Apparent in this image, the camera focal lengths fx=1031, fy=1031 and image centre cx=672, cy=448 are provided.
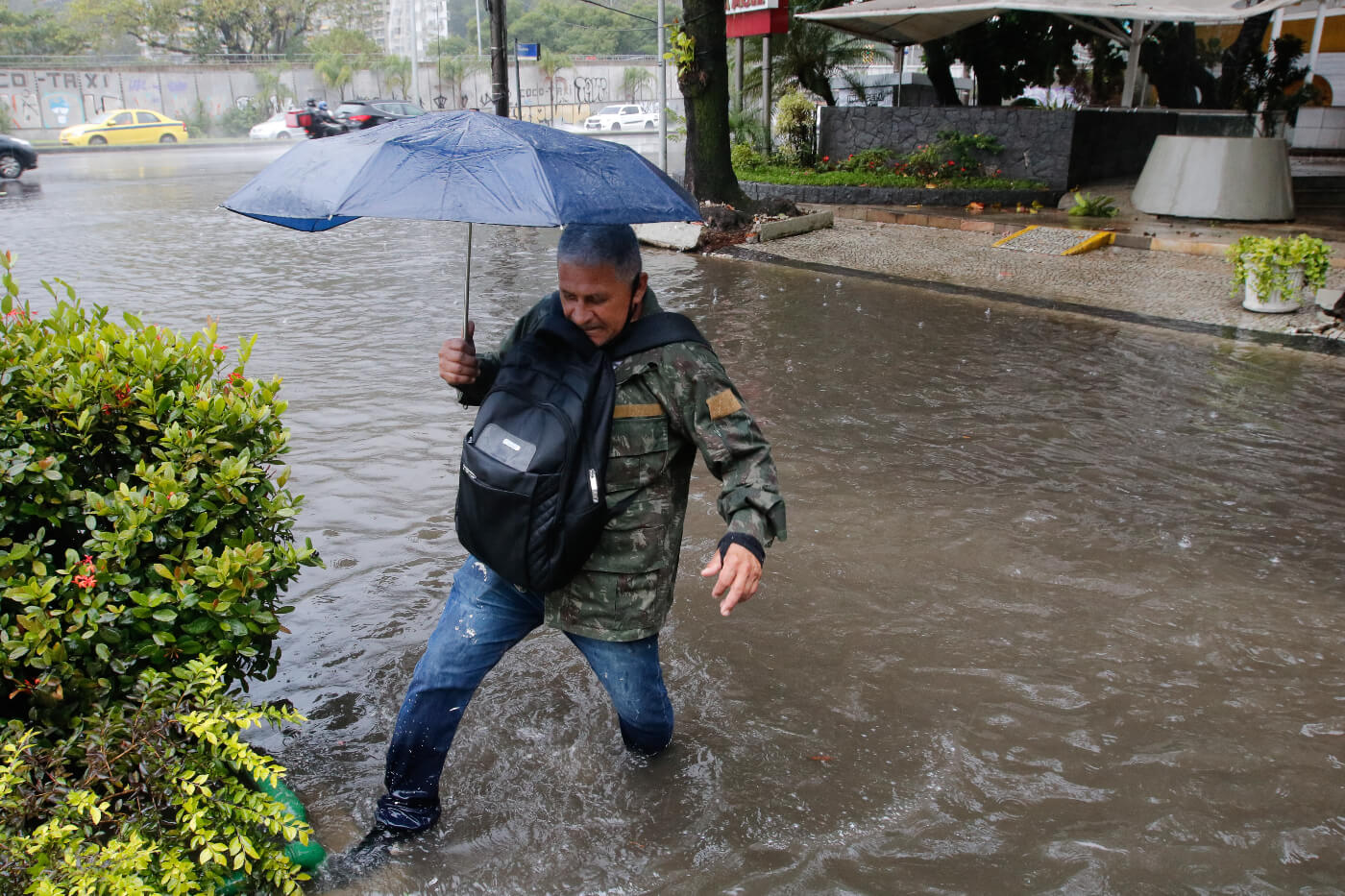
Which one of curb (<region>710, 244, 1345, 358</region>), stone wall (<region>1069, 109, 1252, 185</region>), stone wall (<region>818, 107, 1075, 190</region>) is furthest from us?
stone wall (<region>1069, 109, 1252, 185</region>)

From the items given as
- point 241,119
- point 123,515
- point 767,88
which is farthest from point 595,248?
point 241,119

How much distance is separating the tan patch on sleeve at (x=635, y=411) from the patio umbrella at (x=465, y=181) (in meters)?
0.47

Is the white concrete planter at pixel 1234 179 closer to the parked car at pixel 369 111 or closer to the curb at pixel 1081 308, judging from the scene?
the curb at pixel 1081 308

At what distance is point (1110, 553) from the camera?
476 cm

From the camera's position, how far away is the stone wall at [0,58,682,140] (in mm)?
45625

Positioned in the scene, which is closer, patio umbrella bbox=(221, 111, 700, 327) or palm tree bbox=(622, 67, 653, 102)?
patio umbrella bbox=(221, 111, 700, 327)

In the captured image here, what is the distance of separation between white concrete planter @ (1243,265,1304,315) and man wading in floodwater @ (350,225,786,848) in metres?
8.34

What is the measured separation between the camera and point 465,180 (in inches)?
95.4

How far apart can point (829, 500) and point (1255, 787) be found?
255cm

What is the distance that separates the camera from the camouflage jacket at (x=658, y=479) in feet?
8.43

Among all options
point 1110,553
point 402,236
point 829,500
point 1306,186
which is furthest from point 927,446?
Result: point 1306,186

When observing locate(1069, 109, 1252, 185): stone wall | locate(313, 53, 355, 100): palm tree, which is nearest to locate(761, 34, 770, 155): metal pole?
locate(1069, 109, 1252, 185): stone wall

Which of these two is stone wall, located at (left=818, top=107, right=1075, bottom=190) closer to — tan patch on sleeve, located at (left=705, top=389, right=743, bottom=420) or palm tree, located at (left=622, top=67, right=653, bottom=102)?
tan patch on sleeve, located at (left=705, top=389, right=743, bottom=420)

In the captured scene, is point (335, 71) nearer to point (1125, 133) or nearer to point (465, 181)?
point (1125, 133)
